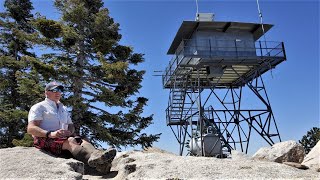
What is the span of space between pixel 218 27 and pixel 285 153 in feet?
39.7

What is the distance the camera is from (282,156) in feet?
33.7

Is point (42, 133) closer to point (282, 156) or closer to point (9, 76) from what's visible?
point (282, 156)

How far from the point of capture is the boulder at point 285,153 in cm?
1033

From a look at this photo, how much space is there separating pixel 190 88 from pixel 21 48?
14.2 meters

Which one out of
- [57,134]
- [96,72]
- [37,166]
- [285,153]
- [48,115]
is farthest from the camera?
[96,72]

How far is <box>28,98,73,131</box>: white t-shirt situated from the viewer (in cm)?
641

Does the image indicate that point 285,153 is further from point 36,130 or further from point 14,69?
point 14,69

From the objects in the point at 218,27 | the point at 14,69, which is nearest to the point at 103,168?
the point at 218,27

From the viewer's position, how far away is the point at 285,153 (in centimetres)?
1044

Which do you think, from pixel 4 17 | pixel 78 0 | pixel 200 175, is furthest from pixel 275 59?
pixel 4 17

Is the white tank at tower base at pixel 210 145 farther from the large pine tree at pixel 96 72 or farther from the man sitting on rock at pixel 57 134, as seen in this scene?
the man sitting on rock at pixel 57 134

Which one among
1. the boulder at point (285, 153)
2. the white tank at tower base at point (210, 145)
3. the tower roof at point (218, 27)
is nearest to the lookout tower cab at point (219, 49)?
the tower roof at point (218, 27)

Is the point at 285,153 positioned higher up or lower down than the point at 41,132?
lower down

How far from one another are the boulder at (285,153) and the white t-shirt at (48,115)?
6778 mm
